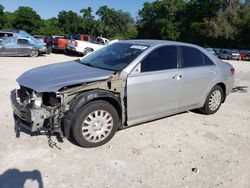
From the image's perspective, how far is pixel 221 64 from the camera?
648cm

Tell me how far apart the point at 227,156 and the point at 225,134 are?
0.97 m

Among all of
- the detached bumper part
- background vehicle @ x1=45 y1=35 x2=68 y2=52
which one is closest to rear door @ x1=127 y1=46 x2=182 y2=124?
the detached bumper part

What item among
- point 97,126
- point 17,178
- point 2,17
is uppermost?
point 2,17

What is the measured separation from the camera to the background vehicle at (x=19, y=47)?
58.1 feet

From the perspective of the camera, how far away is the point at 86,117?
4.38 metres

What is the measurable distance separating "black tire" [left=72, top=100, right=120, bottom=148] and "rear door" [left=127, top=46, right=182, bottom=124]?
12.0 inches

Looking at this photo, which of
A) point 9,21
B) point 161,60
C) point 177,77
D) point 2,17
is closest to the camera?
point 161,60

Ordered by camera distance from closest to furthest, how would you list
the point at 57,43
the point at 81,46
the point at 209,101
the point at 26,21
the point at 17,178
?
the point at 17,178, the point at 209,101, the point at 81,46, the point at 57,43, the point at 26,21

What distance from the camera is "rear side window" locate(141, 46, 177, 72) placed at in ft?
16.3

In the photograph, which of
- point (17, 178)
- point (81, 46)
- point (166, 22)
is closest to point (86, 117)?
point (17, 178)

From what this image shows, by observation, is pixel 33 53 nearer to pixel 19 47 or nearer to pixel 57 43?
pixel 19 47

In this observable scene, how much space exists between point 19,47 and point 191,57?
14.9 m

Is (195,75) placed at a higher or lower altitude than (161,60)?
lower

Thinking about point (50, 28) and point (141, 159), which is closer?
point (141, 159)
